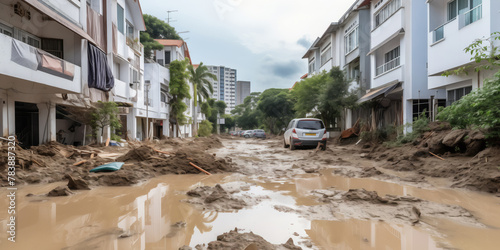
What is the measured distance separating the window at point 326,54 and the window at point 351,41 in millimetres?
4054

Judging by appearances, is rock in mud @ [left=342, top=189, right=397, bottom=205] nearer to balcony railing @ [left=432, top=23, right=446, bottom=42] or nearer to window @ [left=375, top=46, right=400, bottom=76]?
balcony railing @ [left=432, top=23, right=446, bottom=42]

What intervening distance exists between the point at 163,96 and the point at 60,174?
80.2ft

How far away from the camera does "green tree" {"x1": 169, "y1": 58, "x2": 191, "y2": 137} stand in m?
30.3

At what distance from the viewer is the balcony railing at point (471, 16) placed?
10.7 m

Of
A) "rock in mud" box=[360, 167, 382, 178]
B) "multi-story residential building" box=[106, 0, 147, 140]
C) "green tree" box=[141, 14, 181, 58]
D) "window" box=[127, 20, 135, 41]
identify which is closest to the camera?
"rock in mud" box=[360, 167, 382, 178]

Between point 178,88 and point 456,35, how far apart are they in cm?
2489

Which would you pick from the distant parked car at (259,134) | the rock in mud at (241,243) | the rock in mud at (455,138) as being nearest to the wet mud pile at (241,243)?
the rock in mud at (241,243)

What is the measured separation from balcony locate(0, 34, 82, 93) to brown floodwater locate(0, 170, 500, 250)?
15.9 ft

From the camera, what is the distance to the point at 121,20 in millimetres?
18531

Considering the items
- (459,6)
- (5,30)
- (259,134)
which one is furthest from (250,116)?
(5,30)

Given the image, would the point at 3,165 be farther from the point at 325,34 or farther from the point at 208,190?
the point at 325,34

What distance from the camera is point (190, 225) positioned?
377cm

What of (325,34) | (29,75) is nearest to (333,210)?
(29,75)

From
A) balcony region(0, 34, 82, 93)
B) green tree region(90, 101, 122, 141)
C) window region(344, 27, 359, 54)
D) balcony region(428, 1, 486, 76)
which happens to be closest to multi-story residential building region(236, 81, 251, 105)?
window region(344, 27, 359, 54)
